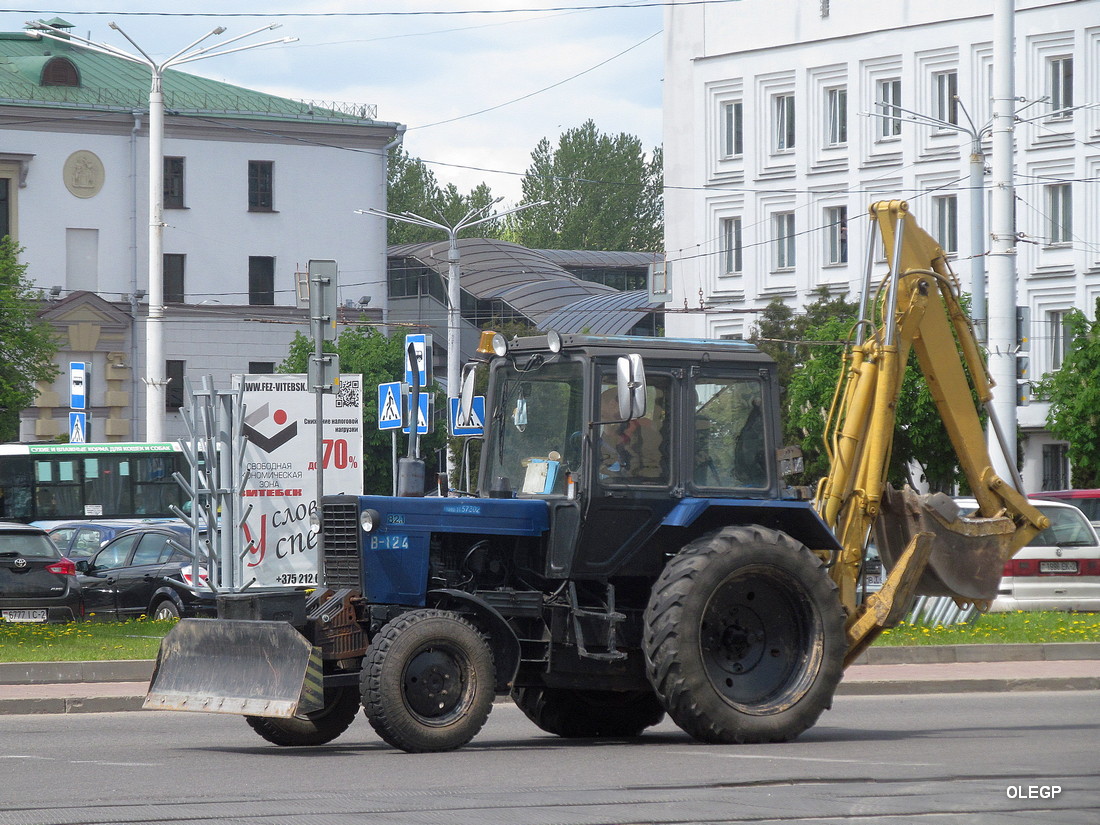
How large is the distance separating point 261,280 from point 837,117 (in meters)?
21.1

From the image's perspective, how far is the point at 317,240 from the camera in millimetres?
63719

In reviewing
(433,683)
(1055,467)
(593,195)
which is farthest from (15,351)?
(593,195)

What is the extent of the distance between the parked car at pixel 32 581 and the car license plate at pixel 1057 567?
521 inches

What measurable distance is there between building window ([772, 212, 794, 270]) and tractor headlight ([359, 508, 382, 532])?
1899 inches

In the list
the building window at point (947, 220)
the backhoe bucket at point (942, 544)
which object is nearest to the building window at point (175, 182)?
the building window at point (947, 220)

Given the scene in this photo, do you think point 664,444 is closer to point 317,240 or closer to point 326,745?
point 326,745

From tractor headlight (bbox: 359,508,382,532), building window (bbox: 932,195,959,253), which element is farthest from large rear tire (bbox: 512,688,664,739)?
building window (bbox: 932,195,959,253)

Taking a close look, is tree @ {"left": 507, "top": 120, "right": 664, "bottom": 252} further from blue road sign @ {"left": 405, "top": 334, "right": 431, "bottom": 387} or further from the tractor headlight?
the tractor headlight

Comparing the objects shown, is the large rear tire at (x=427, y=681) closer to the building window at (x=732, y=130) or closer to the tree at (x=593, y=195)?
the building window at (x=732, y=130)

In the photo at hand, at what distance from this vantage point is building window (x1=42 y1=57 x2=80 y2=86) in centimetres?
6075

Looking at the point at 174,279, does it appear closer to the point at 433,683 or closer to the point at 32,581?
the point at 32,581

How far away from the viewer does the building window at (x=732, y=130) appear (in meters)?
59.7

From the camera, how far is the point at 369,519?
11070mm

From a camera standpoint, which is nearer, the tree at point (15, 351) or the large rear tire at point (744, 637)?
the large rear tire at point (744, 637)
